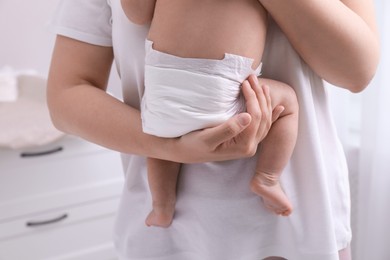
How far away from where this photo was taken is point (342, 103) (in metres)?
1.81

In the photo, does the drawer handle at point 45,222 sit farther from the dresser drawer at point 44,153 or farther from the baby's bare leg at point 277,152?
the baby's bare leg at point 277,152

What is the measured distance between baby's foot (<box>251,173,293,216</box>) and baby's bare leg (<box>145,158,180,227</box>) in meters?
0.12

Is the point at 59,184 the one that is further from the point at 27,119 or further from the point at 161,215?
the point at 161,215

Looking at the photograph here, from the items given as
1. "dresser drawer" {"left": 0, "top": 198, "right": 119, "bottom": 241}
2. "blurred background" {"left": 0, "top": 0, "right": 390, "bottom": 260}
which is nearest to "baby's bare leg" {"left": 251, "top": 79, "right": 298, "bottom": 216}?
"blurred background" {"left": 0, "top": 0, "right": 390, "bottom": 260}

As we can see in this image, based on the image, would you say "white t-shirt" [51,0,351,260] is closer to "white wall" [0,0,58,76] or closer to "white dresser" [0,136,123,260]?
"white dresser" [0,136,123,260]

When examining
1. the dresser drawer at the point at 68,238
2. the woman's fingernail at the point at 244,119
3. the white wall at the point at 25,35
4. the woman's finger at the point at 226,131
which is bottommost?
the dresser drawer at the point at 68,238

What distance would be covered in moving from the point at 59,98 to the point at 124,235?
9.4 inches

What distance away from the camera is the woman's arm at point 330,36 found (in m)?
0.62

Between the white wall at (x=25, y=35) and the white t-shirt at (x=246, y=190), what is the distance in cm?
Result: 164

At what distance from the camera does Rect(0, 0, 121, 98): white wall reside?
2.29m

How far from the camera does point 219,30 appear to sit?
66 cm

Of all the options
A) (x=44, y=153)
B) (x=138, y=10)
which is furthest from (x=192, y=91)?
(x=44, y=153)

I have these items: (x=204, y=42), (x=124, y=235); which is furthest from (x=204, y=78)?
(x=124, y=235)

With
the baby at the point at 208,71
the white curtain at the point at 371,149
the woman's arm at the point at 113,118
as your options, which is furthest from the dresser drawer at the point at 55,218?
the baby at the point at 208,71
